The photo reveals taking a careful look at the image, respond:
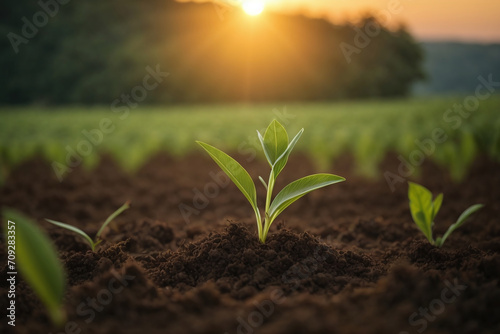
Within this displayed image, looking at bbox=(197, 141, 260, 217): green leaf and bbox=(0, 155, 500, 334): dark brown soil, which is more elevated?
bbox=(197, 141, 260, 217): green leaf

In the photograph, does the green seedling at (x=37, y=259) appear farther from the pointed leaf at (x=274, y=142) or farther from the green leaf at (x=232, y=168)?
the pointed leaf at (x=274, y=142)

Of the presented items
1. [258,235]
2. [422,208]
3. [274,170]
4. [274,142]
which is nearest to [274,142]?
[274,142]

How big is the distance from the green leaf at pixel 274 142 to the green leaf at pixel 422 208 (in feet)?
2.36

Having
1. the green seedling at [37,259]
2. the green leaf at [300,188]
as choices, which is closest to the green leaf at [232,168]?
the green leaf at [300,188]

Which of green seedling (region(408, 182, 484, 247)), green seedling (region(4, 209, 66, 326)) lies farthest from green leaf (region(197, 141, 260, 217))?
green seedling (region(408, 182, 484, 247))

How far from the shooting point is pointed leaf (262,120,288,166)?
61.6 inches

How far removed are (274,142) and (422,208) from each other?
850 mm

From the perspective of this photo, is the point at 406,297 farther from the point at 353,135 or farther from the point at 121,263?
the point at 353,135

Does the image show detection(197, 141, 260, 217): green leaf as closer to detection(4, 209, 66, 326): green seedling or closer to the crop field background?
the crop field background

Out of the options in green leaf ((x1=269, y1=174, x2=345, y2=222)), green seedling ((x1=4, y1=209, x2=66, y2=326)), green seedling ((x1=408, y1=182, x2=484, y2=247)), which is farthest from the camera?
green seedling ((x1=408, y1=182, x2=484, y2=247))

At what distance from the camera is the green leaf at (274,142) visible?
1.56 meters

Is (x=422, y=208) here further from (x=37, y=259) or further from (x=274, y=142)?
(x=37, y=259)

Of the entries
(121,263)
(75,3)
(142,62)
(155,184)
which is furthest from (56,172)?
(75,3)

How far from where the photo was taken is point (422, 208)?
188 centimetres
